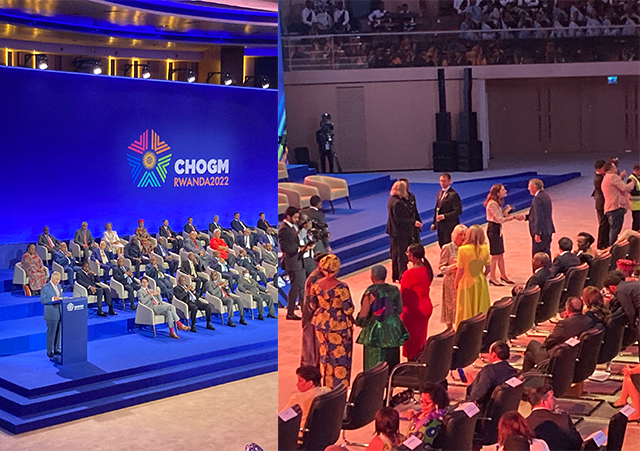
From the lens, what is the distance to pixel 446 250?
27.1 ft

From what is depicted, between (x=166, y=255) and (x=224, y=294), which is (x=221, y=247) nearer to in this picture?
(x=166, y=255)

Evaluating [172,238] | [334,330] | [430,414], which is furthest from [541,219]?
[172,238]

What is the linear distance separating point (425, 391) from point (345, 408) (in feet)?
3.10

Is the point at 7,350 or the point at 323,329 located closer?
the point at 323,329

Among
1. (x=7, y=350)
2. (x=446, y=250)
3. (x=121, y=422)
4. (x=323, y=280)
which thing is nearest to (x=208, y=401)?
(x=121, y=422)

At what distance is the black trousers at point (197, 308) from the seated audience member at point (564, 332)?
5.94 m

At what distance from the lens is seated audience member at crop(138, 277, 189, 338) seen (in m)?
11.5

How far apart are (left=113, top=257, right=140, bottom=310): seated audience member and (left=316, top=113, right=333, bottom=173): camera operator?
5.92 metres

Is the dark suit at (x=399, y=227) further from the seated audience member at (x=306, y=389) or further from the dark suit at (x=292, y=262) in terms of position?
the seated audience member at (x=306, y=389)

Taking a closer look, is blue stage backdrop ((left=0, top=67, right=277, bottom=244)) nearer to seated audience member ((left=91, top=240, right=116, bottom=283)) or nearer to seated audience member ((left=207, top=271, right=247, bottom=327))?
seated audience member ((left=91, top=240, right=116, bottom=283))

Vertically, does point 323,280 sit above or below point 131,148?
below

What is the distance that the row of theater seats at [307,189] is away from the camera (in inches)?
248

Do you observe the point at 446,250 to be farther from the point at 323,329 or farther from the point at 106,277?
the point at 106,277

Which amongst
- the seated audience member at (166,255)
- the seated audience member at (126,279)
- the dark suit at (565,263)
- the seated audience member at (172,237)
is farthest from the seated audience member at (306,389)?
the seated audience member at (172,237)
